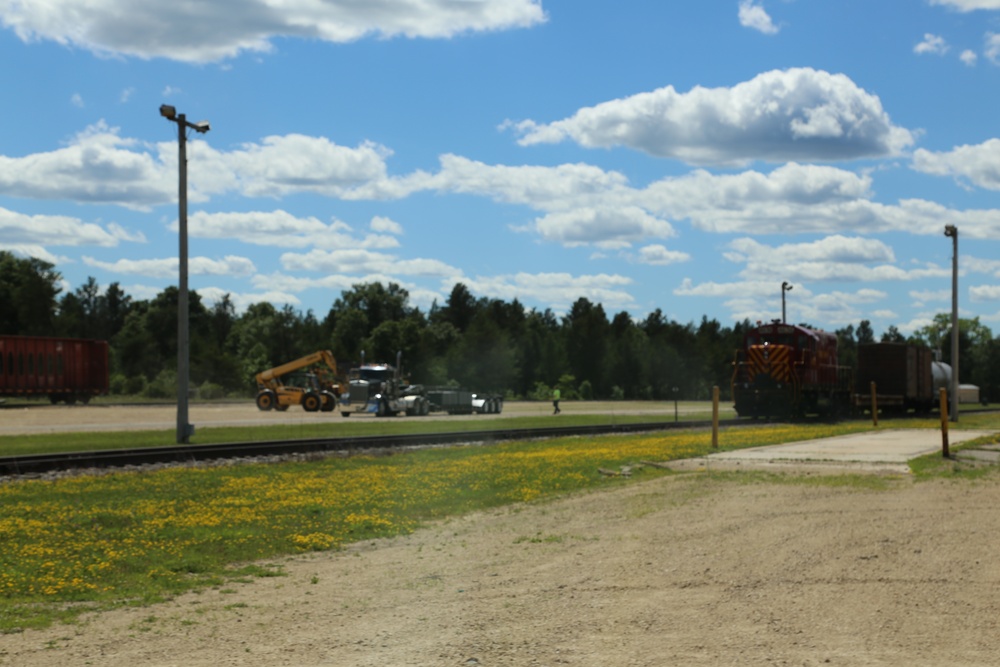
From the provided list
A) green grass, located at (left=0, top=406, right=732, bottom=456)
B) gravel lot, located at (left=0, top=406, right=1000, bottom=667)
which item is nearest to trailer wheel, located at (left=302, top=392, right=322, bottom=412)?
green grass, located at (left=0, top=406, right=732, bottom=456)

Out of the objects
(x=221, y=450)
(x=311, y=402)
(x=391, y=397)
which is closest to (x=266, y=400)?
(x=311, y=402)

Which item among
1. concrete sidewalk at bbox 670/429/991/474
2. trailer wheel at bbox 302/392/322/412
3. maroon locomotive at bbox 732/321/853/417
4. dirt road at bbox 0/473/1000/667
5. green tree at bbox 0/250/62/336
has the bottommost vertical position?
dirt road at bbox 0/473/1000/667

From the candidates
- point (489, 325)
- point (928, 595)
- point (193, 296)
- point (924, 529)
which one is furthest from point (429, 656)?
point (193, 296)

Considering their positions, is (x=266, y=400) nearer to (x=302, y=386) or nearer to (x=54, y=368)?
(x=302, y=386)

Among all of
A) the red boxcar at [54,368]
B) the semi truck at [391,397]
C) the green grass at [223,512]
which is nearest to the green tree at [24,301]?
the red boxcar at [54,368]

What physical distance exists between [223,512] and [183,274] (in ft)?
52.7

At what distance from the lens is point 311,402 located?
58.8 meters

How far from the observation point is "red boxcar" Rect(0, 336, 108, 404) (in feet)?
192

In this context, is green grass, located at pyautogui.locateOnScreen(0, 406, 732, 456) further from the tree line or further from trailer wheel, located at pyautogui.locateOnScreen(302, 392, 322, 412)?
the tree line

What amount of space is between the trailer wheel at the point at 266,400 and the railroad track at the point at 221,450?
27.5 metres

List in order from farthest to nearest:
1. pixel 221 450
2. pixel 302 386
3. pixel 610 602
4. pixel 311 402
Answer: pixel 302 386 → pixel 311 402 → pixel 221 450 → pixel 610 602

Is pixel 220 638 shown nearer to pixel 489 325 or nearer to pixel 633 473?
pixel 633 473

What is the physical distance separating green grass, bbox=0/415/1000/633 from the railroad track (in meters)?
1.92

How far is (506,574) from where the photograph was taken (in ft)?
33.6
